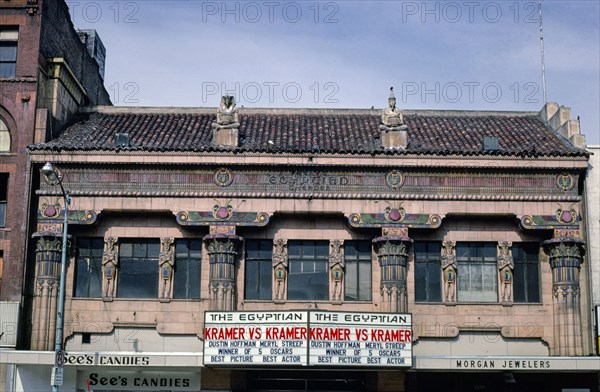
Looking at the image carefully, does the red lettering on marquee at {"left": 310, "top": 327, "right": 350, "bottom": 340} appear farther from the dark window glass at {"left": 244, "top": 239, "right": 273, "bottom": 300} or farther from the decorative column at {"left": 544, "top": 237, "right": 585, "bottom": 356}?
the decorative column at {"left": 544, "top": 237, "right": 585, "bottom": 356}

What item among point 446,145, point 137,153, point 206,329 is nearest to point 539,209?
point 446,145

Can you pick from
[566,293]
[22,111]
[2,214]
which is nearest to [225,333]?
[2,214]

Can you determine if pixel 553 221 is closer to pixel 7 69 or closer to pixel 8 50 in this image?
pixel 7 69

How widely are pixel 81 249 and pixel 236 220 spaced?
20.1ft

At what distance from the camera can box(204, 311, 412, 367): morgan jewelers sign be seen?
3052 centimetres

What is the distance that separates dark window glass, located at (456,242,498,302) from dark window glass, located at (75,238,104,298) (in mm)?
13655

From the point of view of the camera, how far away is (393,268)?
32938 mm

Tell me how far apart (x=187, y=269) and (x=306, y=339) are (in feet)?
19.5

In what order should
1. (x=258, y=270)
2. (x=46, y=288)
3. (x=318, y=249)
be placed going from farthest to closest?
(x=318, y=249)
(x=258, y=270)
(x=46, y=288)

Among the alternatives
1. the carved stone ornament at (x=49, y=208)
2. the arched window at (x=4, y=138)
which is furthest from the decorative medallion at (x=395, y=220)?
the arched window at (x=4, y=138)

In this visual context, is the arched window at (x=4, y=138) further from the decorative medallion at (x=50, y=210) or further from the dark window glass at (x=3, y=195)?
the decorative medallion at (x=50, y=210)

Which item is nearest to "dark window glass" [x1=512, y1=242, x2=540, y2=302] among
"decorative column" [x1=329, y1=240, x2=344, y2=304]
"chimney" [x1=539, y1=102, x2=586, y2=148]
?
"chimney" [x1=539, y1=102, x2=586, y2=148]

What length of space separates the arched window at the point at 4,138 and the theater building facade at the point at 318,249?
4.25 feet

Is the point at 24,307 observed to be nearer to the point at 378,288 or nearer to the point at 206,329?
the point at 206,329
